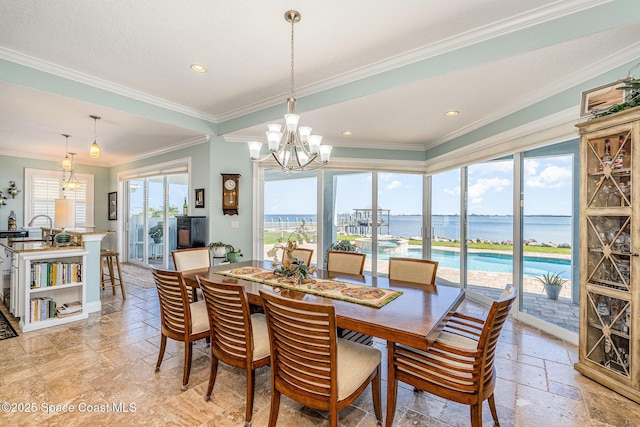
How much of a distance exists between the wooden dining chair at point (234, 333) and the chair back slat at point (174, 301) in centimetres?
26

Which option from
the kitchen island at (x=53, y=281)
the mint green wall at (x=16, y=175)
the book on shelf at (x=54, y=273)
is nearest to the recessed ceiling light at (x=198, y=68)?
the kitchen island at (x=53, y=281)

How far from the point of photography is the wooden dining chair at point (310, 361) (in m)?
1.41

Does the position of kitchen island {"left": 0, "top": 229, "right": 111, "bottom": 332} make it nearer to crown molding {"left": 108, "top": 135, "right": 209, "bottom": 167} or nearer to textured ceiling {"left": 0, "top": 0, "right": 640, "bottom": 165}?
textured ceiling {"left": 0, "top": 0, "right": 640, "bottom": 165}

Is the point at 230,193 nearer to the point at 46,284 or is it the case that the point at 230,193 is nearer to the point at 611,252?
the point at 46,284

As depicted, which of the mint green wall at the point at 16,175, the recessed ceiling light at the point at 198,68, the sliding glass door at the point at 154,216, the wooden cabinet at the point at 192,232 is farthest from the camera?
the sliding glass door at the point at 154,216

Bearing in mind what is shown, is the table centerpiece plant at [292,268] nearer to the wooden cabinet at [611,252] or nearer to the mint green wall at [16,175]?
the wooden cabinet at [611,252]

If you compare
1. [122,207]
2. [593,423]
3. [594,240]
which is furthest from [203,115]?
[593,423]

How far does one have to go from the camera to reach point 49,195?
6.42m

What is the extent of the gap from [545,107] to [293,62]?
263 centimetres

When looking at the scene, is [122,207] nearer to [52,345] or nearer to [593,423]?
[52,345]

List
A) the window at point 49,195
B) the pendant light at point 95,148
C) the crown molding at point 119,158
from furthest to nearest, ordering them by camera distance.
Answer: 1. the window at point 49,195
2. the crown molding at point 119,158
3. the pendant light at point 95,148

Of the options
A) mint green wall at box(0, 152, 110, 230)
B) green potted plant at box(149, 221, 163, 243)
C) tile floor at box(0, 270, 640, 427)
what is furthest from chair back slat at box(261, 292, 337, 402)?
mint green wall at box(0, 152, 110, 230)

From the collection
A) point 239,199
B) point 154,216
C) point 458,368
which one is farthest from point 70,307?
point 458,368

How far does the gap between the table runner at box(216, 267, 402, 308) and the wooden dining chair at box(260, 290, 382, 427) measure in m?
0.38
